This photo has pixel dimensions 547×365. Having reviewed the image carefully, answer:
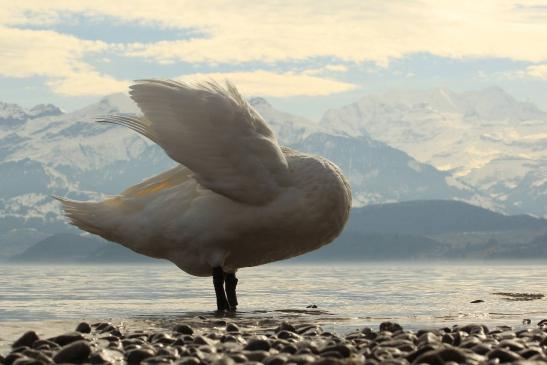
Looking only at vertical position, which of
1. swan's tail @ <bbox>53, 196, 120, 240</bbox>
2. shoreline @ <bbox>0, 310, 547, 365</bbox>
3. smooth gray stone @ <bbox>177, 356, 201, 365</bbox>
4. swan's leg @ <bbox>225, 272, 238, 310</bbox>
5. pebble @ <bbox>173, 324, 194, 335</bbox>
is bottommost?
smooth gray stone @ <bbox>177, 356, 201, 365</bbox>

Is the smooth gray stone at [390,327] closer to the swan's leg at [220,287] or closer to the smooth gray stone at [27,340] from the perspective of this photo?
the swan's leg at [220,287]

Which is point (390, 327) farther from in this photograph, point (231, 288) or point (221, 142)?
point (231, 288)

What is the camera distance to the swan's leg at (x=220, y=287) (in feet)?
54.1

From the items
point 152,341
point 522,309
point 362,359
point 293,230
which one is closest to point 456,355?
point 362,359

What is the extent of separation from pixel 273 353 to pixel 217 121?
20.0 ft

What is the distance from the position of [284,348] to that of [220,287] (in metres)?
6.24

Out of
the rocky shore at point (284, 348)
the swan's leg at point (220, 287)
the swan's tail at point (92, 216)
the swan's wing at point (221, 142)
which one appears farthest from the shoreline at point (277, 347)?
the swan's tail at point (92, 216)

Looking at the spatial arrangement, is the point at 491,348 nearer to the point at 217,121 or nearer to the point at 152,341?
the point at 152,341

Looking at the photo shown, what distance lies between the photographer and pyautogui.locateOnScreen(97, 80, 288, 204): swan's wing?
620 inches

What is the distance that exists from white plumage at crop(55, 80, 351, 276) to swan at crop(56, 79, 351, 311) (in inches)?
0.6

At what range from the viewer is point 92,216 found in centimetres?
1778

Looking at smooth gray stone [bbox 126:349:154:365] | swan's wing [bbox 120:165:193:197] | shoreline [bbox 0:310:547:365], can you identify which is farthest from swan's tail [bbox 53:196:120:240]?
smooth gray stone [bbox 126:349:154:365]

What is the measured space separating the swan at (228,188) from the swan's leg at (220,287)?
0.02m

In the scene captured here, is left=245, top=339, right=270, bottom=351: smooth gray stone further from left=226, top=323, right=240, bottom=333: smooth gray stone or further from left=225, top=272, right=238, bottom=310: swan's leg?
left=225, top=272, right=238, bottom=310: swan's leg
